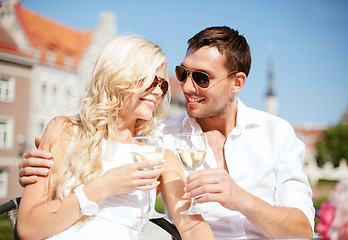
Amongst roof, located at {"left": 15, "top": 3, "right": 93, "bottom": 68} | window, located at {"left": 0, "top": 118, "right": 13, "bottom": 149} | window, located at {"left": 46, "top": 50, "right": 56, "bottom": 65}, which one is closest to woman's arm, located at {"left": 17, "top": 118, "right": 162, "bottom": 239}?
window, located at {"left": 0, "top": 118, "right": 13, "bottom": 149}

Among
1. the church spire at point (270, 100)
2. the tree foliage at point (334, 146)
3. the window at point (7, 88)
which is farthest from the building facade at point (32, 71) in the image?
the tree foliage at point (334, 146)

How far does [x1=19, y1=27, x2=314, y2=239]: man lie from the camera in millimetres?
2686

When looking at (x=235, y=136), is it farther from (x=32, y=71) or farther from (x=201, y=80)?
(x=32, y=71)

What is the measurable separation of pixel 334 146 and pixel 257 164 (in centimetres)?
7200

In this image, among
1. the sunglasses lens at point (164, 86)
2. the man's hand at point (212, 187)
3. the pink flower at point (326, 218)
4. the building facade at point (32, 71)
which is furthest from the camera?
the building facade at point (32, 71)

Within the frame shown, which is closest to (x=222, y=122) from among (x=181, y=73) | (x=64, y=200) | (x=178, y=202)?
(x=181, y=73)

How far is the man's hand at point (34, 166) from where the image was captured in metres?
2.15

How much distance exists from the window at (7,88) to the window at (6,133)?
150 cm

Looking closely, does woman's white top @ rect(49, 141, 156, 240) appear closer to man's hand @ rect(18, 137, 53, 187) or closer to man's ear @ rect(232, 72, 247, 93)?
man's hand @ rect(18, 137, 53, 187)

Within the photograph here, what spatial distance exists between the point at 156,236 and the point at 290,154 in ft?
6.06

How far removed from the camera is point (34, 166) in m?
2.18

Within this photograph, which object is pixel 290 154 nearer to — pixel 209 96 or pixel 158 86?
pixel 209 96

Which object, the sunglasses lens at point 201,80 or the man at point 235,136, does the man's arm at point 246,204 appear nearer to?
the man at point 235,136

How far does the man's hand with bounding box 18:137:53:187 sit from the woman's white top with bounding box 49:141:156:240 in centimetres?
22
